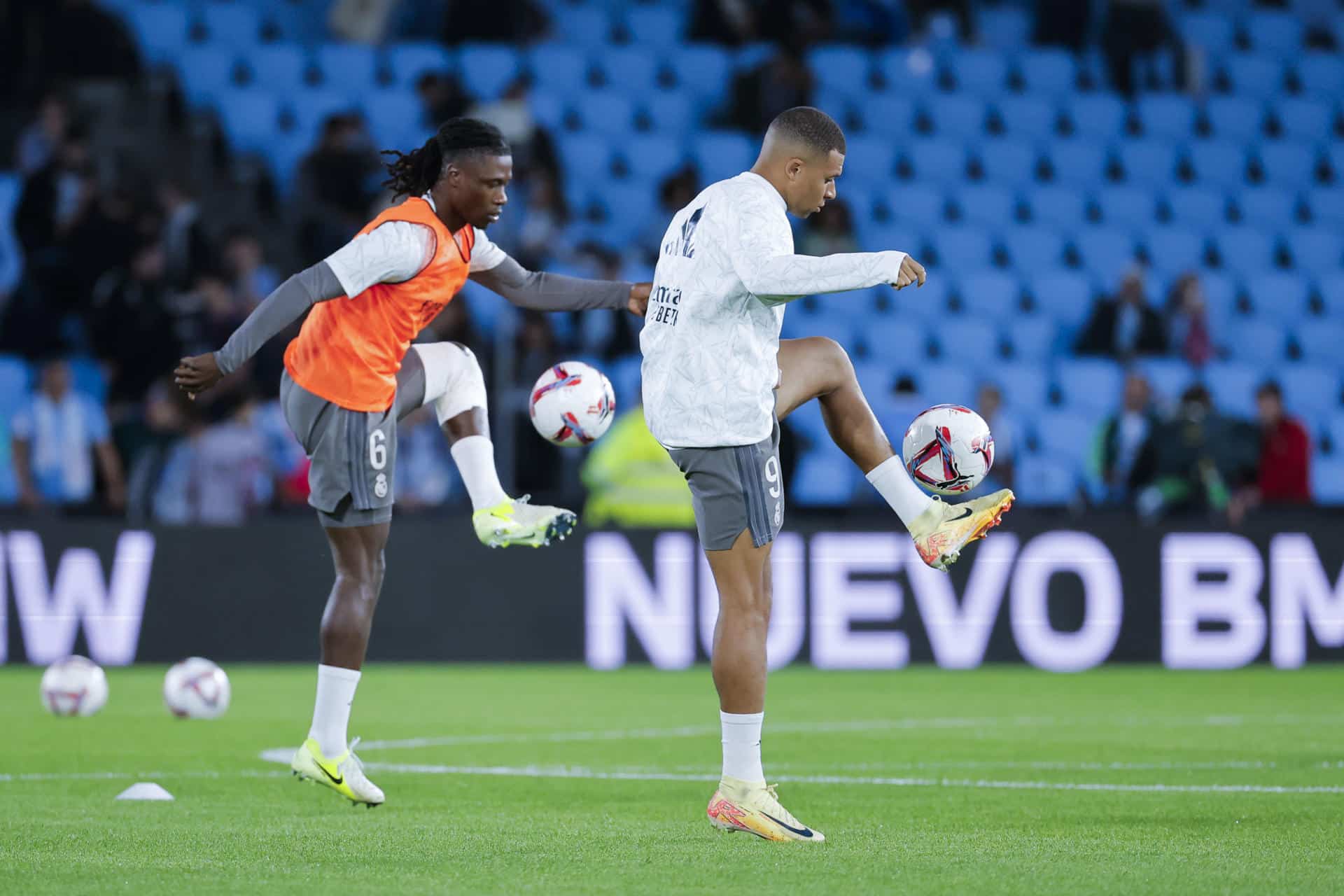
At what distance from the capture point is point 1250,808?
5828 mm

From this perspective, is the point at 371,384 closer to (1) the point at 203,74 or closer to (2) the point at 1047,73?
(1) the point at 203,74

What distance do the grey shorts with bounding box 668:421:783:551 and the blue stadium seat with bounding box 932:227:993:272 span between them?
36.5 feet

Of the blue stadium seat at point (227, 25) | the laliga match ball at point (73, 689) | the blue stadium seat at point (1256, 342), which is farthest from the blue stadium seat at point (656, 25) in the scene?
the laliga match ball at point (73, 689)

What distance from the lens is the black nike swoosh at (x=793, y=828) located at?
5152mm

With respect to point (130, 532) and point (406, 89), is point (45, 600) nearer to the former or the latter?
point (130, 532)

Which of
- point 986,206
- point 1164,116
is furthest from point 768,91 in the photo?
point 1164,116

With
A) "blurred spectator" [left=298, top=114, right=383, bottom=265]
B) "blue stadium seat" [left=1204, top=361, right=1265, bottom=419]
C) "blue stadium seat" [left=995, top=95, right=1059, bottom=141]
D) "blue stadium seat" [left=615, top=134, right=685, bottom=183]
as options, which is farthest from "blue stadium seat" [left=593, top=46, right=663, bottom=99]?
"blue stadium seat" [left=1204, top=361, right=1265, bottom=419]

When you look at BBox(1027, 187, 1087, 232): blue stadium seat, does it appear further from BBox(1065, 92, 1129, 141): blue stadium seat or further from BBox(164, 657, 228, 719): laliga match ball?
BBox(164, 657, 228, 719): laliga match ball

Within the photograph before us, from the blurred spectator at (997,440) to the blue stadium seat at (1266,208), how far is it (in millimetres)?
5409

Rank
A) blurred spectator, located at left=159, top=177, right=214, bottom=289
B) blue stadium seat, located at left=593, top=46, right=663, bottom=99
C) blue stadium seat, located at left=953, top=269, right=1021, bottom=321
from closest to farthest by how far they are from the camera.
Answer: blurred spectator, located at left=159, top=177, right=214, bottom=289
blue stadium seat, located at left=953, top=269, right=1021, bottom=321
blue stadium seat, located at left=593, top=46, right=663, bottom=99

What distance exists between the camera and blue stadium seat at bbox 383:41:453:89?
1603 centimetres

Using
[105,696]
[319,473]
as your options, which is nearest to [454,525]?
[105,696]

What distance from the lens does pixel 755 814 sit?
521 centimetres

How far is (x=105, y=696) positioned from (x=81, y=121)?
20.8ft
